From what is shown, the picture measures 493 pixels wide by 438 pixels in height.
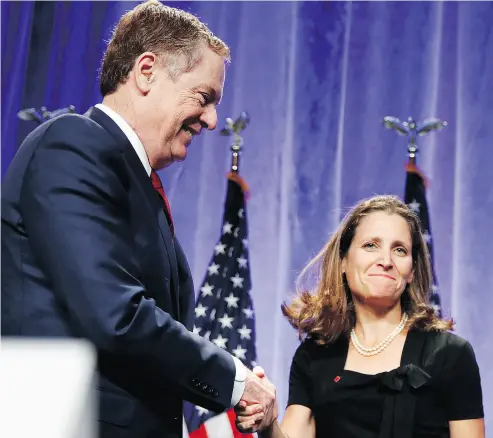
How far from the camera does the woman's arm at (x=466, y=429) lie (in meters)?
2.28

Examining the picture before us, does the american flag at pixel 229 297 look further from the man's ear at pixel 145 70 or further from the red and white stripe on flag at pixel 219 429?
the man's ear at pixel 145 70

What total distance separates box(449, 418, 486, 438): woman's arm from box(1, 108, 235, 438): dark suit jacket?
3.51 ft

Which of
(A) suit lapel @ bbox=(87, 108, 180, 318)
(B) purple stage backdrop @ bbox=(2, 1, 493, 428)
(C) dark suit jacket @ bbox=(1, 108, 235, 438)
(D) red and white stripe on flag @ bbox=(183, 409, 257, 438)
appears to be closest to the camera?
(C) dark suit jacket @ bbox=(1, 108, 235, 438)

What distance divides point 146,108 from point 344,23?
2.35 metres

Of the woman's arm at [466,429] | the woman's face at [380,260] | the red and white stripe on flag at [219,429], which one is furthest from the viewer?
the red and white stripe on flag at [219,429]

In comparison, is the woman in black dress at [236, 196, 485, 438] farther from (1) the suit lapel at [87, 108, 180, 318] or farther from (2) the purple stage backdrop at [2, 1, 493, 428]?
(1) the suit lapel at [87, 108, 180, 318]

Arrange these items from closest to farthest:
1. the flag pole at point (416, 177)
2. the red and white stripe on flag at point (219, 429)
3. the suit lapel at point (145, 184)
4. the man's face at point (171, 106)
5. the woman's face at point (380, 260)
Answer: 1. the suit lapel at point (145, 184)
2. the man's face at point (171, 106)
3. the woman's face at point (380, 260)
4. the red and white stripe on flag at point (219, 429)
5. the flag pole at point (416, 177)

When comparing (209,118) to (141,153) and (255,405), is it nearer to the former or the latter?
(141,153)

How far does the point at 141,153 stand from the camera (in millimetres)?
1541

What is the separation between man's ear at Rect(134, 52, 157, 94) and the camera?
159 centimetres

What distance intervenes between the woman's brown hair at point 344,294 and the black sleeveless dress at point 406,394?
82 millimetres

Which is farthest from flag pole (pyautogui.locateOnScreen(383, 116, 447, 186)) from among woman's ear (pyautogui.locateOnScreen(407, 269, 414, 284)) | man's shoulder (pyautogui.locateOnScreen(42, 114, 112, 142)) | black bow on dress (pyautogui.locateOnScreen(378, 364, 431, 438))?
man's shoulder (pyautogui.locateOnScreen(42, 114, 112, 142))

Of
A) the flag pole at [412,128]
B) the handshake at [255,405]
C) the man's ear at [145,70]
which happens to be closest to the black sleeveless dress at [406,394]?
the handshake at [255,405]

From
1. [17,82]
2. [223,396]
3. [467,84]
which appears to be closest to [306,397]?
[223,396]
